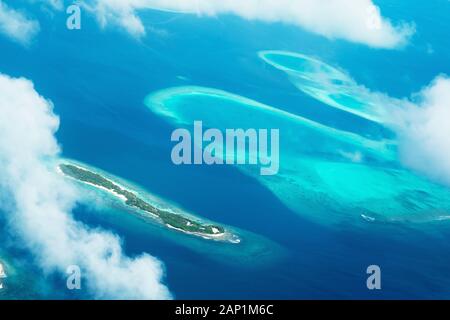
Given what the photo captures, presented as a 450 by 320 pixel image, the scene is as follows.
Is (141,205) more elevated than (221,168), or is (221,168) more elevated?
(221,168)

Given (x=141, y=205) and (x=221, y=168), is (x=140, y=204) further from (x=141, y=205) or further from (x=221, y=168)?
(x=221, y=168)

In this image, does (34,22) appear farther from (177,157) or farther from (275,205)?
(275,205)

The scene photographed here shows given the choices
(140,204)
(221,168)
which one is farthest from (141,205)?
(221,168)
